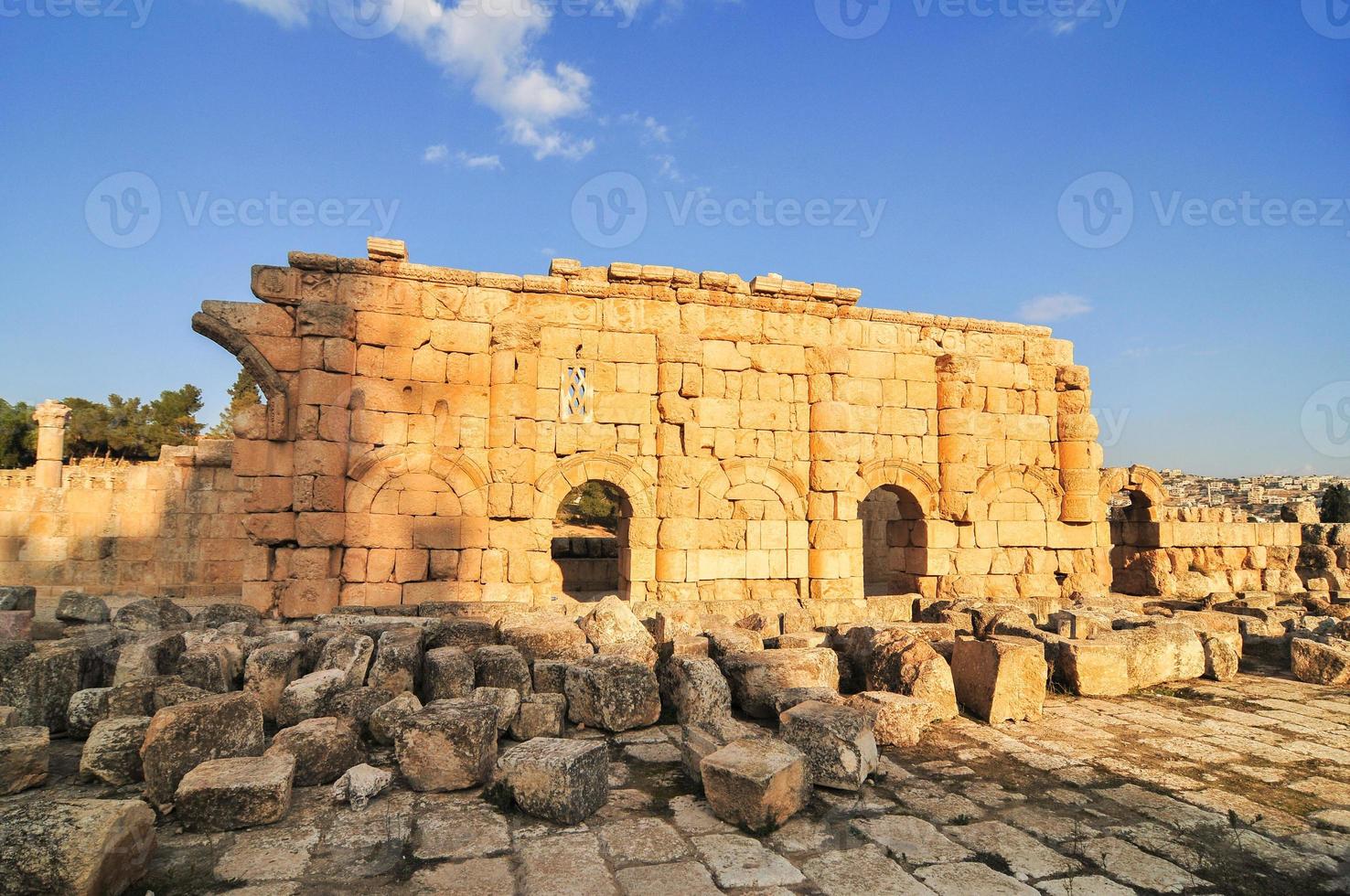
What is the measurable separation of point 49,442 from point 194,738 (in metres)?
16.6

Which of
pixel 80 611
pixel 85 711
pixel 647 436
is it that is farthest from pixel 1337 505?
pixel 80 611

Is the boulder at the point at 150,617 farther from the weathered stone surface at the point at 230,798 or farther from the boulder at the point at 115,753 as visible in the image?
the weathered stone surface at the point at 230,798

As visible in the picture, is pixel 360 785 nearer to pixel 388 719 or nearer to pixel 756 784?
pixel 388 719

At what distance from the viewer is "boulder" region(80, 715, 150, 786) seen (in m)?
4.36

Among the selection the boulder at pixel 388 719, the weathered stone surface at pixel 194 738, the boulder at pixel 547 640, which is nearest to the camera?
the weathered stone surface at pixel 194 738

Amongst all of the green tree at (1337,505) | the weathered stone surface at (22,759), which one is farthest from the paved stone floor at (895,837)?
the green tree at (1337,505)

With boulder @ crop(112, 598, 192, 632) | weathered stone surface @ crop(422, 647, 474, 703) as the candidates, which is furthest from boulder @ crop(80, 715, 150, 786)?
boulder @ crop(112, 598, 192, 632)

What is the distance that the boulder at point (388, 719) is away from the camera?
16.5 ft

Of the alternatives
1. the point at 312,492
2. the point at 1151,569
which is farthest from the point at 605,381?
the point at 1151,569

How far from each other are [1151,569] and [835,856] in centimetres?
1447

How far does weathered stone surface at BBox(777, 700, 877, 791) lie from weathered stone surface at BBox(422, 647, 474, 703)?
2.53 metres

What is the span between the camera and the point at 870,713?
5473 millimetres

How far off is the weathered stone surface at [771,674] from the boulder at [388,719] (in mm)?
2688

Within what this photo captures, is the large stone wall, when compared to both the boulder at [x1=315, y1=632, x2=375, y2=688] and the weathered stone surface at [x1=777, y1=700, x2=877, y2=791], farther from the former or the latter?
the weathered stone surface at [x1=777, y1=700, x2=877, y2=791]
